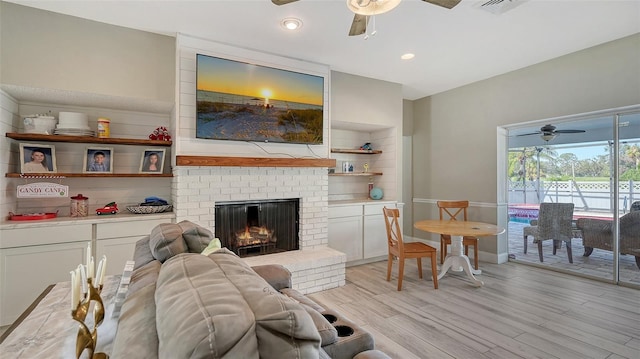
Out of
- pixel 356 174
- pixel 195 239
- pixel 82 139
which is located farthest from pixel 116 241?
pixel 356 174

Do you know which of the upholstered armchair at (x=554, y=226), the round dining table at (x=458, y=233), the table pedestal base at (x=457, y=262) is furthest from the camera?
the upholstered armchair at (x=554, y=226)

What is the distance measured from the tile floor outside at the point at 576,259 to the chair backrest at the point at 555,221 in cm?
11

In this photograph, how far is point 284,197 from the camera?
3816 millimetres

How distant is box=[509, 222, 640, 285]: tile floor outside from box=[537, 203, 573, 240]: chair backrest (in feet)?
0.37

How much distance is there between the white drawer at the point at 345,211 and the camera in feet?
14.2

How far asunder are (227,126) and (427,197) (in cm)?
395

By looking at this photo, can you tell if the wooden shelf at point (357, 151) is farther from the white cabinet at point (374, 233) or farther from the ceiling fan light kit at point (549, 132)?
the ceiling fan light kit at point (549, 132)

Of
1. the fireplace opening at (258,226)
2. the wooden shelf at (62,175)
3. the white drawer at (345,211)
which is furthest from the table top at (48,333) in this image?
the white drawer at (345,211)

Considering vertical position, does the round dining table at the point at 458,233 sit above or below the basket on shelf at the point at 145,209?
below

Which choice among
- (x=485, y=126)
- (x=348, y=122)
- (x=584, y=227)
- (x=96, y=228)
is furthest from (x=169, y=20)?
(x=584, y=227)

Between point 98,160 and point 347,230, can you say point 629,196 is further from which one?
point 98,160

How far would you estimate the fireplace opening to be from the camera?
3568mm

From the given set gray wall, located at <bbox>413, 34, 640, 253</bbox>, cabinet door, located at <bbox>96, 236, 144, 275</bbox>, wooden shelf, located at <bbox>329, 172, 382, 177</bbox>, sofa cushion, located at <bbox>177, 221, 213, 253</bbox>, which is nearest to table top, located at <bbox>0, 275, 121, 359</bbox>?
sofa cushion, located at <bbox>177, 221, 213, 253</bbox>

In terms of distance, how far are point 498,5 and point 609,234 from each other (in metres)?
3.16
